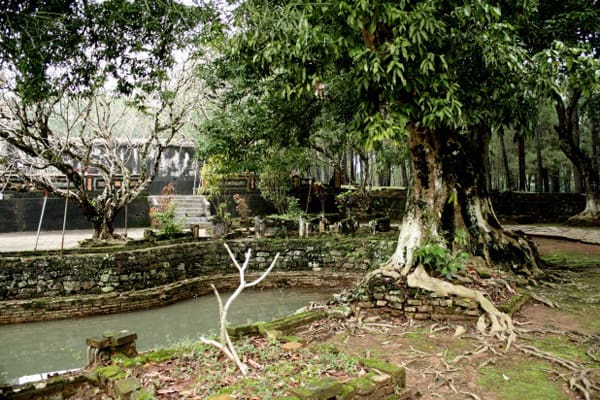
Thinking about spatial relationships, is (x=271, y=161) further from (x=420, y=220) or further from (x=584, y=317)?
(x=584, y=317)

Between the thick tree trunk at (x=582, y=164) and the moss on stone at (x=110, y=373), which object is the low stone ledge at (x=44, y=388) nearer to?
the moss on stone at (x=110, y=373)

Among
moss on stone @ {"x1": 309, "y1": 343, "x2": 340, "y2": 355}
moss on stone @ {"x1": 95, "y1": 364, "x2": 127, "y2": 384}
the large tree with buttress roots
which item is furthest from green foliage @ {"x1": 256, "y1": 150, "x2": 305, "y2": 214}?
moss on stone @ {"x1": 95, "y1": 364, "x2": 127, "y2": 384}

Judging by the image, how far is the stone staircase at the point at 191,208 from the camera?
1772 cm

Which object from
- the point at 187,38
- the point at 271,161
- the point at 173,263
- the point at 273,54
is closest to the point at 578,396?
the point at 273,54

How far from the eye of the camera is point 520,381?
490 centimetres

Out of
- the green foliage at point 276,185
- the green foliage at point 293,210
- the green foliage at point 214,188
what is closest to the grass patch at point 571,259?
Result: the green foliage at point 293,210

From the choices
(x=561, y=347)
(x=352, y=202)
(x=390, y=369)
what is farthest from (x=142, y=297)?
(x=352, y=202)

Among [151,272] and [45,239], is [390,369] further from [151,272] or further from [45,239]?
[45,239]

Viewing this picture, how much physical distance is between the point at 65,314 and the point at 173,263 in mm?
2753

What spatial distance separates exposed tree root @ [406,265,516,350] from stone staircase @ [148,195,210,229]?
36.8 feet

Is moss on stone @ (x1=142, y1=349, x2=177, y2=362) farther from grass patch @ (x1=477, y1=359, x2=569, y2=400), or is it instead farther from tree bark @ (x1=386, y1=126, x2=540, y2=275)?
tree bark @ (x1=386, y1=126, x2=540, y2=275)

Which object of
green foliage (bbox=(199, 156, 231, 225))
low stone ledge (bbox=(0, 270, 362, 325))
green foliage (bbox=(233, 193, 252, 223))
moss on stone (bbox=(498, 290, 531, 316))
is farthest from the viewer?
green foliage (bbox=(233, 193, 252, 223))

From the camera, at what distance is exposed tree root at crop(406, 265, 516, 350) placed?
6328 millimetres

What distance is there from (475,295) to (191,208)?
45.7 ft
